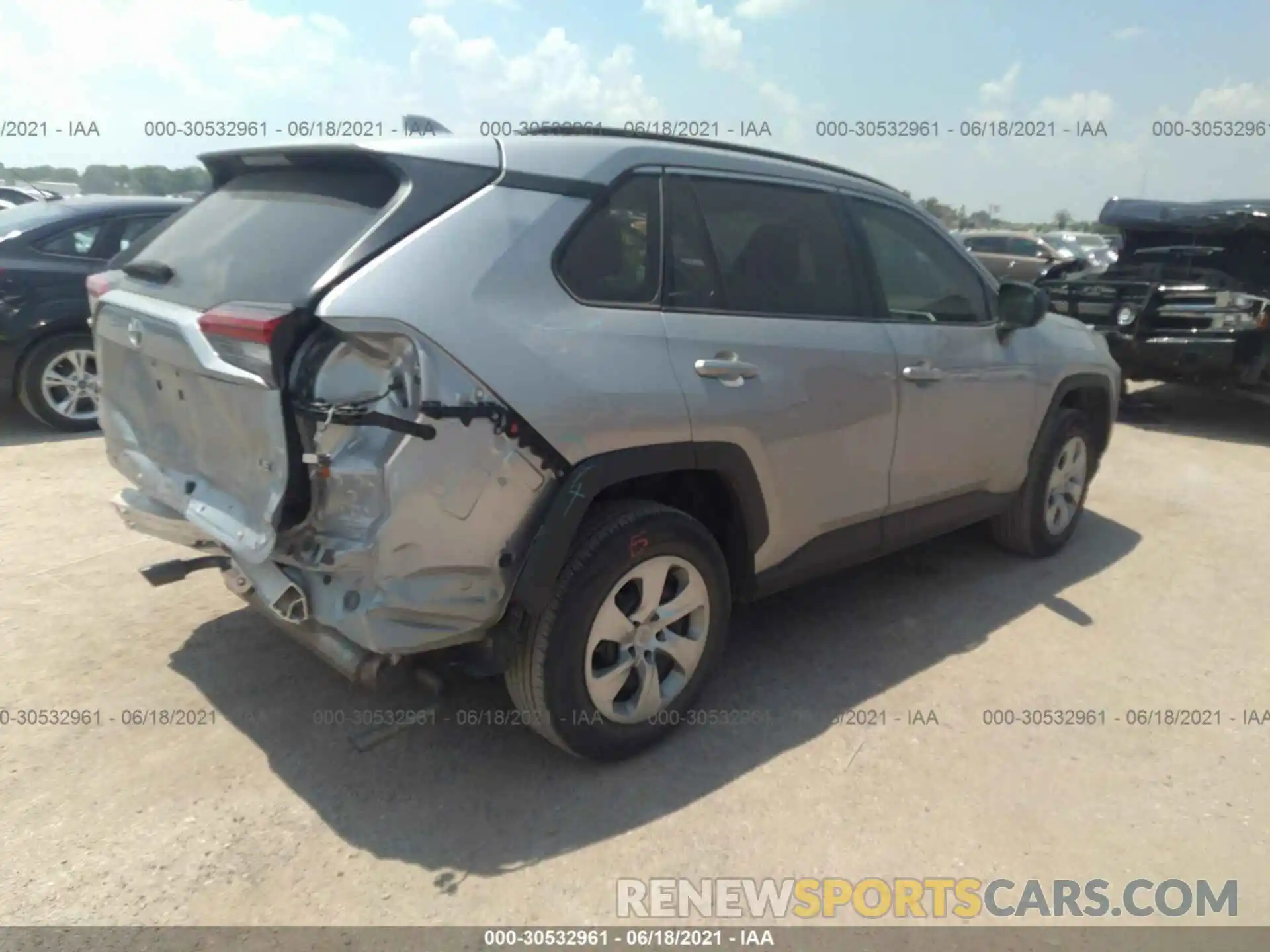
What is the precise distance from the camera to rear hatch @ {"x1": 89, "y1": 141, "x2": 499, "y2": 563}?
2402mm

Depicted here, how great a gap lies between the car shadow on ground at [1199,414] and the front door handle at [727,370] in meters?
6.73

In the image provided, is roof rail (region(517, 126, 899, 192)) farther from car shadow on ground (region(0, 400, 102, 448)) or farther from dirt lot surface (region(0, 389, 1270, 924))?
car shadow on ground (region(0, 400, 102, 448))

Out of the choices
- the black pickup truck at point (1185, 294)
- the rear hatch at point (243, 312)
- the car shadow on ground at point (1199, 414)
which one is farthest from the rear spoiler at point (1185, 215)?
the rear hatch at point (243, 312)

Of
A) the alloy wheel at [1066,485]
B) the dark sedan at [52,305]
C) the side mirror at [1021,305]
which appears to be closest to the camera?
the side mirror at [1021,305]

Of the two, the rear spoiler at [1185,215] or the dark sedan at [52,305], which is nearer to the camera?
the dark sedan at [52,305]

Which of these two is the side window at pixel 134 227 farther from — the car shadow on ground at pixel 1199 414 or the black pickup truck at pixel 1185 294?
the car shadow on ground at pixel 1199 414

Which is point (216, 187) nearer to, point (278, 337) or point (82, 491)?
point (278, 337)

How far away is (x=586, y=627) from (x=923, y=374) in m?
1.86

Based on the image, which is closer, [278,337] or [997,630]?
[278,337]

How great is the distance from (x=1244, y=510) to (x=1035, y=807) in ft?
13.3

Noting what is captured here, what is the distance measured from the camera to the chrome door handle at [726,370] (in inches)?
114

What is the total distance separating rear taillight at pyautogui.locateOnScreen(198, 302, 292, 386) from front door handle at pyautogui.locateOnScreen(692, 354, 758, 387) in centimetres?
126

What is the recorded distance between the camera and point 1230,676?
3.69 m

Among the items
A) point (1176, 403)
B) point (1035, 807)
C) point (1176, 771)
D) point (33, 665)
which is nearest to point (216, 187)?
point (33, 665)
